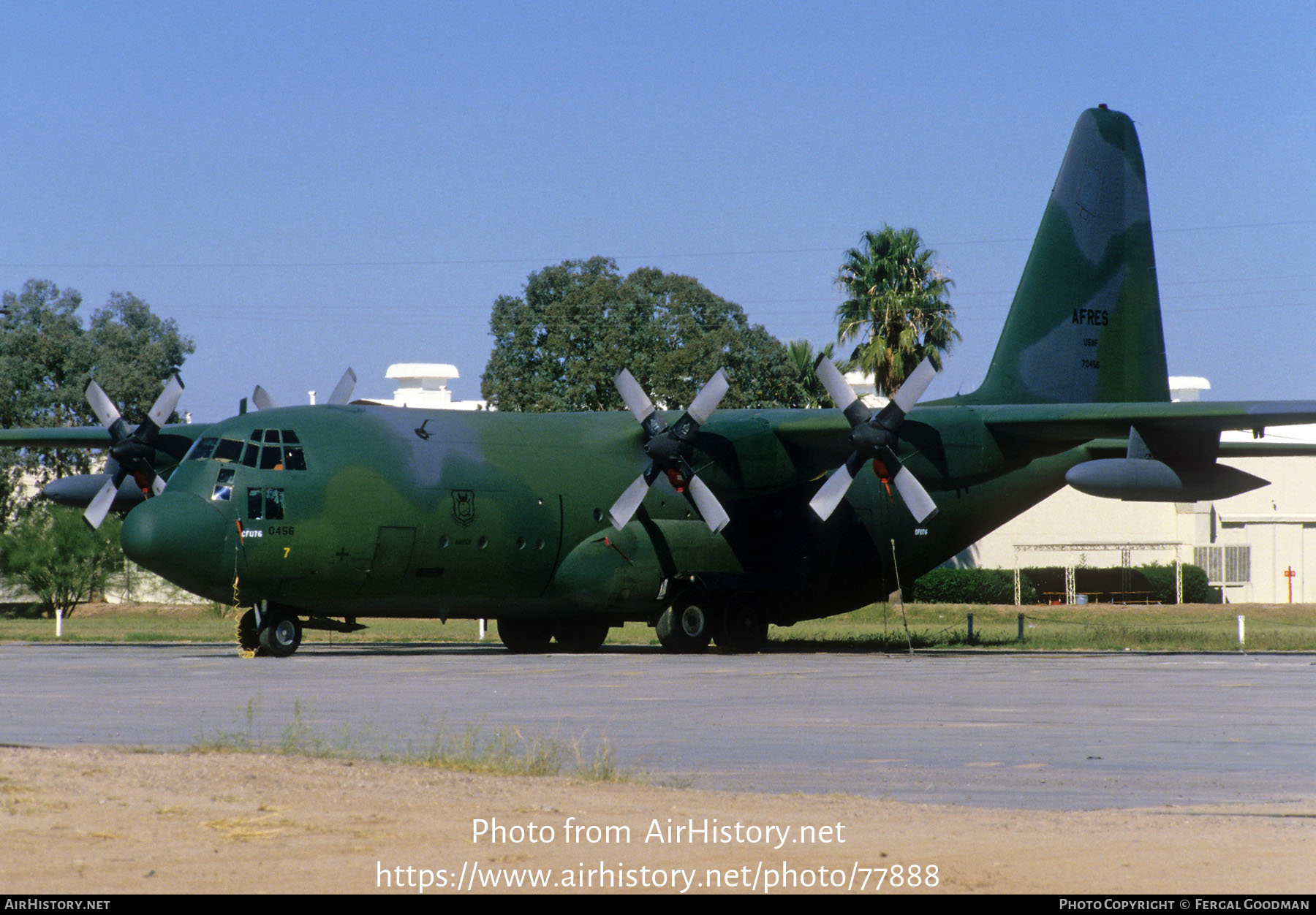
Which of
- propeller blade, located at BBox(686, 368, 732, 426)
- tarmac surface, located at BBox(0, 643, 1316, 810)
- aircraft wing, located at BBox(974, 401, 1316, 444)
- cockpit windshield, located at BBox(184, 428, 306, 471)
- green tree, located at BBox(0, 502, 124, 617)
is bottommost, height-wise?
tarmac surface, located at BBox(0, 643, 1316, 810)

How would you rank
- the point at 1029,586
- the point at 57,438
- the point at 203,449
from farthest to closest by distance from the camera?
the point at 1029,586 < the point at 57,438 < the point at 203,449

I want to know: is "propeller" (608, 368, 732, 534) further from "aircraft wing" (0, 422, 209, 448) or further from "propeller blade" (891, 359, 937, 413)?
"aircraft wing" (0, 422, 209, 448)

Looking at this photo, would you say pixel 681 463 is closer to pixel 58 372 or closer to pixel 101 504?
pixel 101 504

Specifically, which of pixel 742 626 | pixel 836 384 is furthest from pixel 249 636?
pixel 836 384

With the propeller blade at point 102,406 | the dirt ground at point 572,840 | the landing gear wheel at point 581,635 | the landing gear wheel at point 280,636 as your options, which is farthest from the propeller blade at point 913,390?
the dirt ground at point 572,840

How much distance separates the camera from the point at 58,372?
6397cm

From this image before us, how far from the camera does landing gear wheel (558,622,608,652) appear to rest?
1216 inches

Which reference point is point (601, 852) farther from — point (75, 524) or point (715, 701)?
point (75, 524)

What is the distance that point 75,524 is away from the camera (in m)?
55.5

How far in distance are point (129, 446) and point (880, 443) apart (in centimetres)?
1463

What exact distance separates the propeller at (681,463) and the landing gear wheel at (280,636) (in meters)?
5.93

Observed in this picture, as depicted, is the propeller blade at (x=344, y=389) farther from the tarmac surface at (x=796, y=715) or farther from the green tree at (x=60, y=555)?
the green tree at (x=60, y=555)

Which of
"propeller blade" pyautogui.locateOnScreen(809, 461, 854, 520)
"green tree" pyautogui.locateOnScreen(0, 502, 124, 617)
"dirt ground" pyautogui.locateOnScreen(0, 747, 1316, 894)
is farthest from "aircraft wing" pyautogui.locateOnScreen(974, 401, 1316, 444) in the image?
"green tree" pyautogui.locateOnScreen(0, 502, 124, 617)

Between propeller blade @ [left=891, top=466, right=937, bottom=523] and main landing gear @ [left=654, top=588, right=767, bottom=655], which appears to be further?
main landing gear @ [left=654, top=588, right=767, bottom=655]
